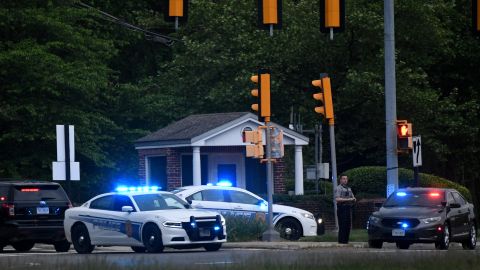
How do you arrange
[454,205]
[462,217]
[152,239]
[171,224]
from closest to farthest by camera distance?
1. [171,224]
2. [152,239]
3. [454,205]
4. [462,217]

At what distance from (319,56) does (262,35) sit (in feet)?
9.12

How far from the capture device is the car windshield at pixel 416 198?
1129 inches

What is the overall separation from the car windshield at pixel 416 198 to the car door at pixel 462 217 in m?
0.61

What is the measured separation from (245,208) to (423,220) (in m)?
7.24

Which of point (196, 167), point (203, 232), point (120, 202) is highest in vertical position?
point (196, 167)

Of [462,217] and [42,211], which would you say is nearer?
[462,217]

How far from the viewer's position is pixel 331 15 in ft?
61.4

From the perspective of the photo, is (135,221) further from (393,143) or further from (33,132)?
(33,132)

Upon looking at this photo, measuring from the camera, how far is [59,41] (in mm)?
47469

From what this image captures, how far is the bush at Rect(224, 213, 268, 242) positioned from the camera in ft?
105

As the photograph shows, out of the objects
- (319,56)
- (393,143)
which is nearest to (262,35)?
(319,56)

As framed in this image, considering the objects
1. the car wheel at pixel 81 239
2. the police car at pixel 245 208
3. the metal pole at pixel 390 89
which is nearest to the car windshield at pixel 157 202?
the car wheel at pixel 81 239

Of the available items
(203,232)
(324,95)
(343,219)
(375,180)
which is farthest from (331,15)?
(375,180)

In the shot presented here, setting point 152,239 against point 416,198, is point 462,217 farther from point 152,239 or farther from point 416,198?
point 152,239
